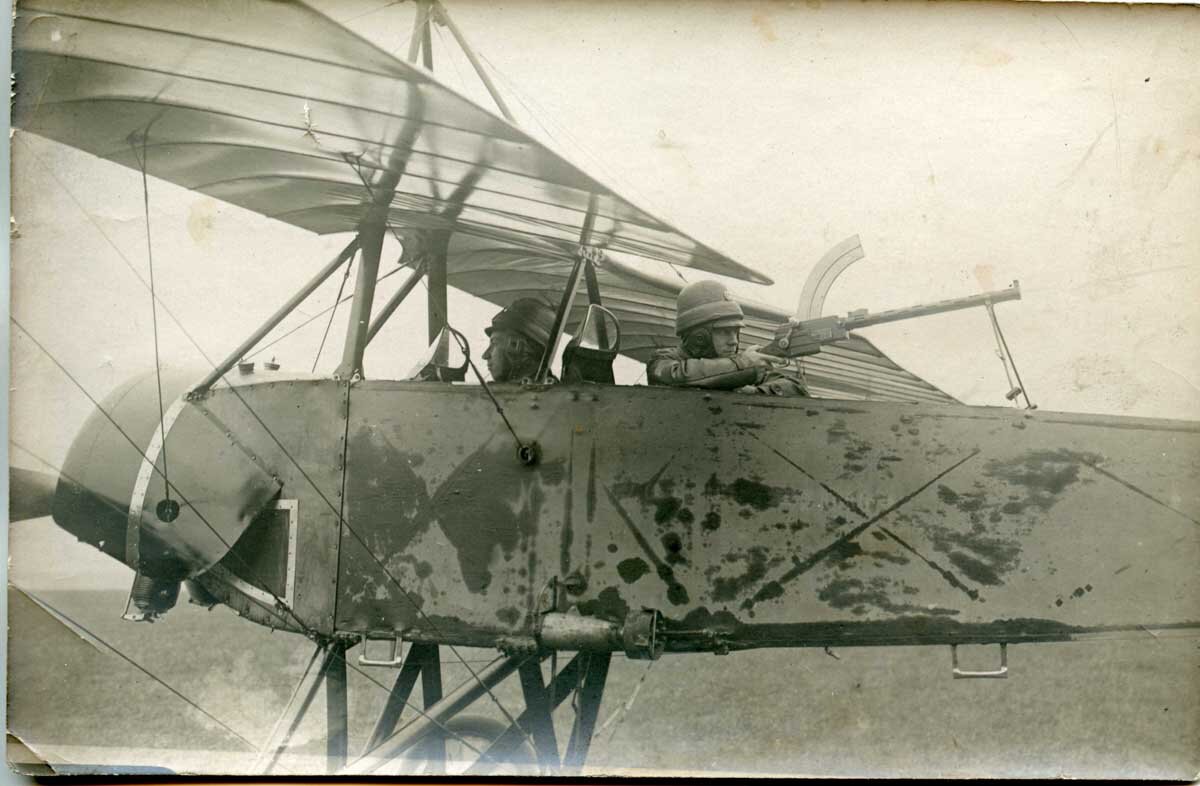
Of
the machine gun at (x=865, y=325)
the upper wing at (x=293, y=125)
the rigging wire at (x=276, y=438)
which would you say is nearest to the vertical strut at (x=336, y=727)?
the rigging wire at (x=276, y=438)

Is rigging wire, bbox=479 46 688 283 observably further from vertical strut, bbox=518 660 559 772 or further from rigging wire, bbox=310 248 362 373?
vertical strut, bbox=518 660 559 772

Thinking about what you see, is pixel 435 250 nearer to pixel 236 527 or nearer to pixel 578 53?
pixel 578 53

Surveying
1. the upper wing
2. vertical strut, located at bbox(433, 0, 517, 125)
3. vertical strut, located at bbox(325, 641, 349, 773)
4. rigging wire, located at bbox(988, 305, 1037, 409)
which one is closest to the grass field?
vertical strut, located at bbox(325, 641, 349, 773)

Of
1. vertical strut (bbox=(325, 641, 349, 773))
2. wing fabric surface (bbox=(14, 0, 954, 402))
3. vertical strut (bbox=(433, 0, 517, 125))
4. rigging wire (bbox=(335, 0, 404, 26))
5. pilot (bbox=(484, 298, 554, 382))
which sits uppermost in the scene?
rigging wire (bbox=(335, 0, 404, 26))

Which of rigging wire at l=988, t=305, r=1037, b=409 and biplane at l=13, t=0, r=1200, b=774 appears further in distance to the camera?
rigging wire at l=988, t=305, r=1037, b=409

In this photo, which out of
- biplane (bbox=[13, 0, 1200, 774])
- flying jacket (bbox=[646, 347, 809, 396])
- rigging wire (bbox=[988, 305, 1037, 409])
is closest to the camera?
biplane (bbox=[13, 0, 1200, 774])

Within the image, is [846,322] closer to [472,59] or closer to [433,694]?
[472,59]
